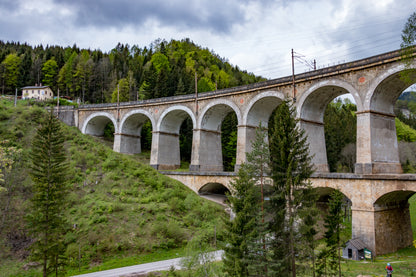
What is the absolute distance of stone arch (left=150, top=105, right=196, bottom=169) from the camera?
116 ft

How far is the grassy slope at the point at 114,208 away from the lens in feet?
57.7

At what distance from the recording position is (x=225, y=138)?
Result: 4475 cm

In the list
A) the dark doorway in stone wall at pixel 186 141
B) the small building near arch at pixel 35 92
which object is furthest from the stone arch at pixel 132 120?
the small building near arch at pixel 35 92

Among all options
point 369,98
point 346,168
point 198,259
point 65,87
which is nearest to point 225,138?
point 346,168

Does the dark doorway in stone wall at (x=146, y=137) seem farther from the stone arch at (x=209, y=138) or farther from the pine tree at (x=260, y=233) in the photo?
the pine tree at (x=260, y=233)

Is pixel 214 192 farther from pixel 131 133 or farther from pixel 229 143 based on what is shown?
pixel 131 133

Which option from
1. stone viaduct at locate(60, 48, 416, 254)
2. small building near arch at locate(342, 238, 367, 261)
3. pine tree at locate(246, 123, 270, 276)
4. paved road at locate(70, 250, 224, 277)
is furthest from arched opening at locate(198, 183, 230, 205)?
pine tree at locate(246, 123, 270, 276)

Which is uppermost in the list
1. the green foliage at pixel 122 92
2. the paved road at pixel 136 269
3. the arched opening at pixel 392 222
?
the green foliage at pixel 122 92

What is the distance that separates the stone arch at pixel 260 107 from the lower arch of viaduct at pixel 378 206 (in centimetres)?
1012

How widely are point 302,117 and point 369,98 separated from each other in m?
5.14

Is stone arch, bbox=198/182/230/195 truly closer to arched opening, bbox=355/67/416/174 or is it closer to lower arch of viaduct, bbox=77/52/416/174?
lower arch of viaduct, bbox=77/52/416/174

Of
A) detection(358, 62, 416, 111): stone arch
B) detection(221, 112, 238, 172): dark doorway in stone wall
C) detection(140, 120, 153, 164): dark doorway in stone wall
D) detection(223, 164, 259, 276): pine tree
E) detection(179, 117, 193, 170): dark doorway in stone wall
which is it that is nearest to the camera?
detection(223, 164, 259, 276): pine tree

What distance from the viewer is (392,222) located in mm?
17844

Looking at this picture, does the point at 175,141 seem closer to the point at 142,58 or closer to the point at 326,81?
the point at 326,81
